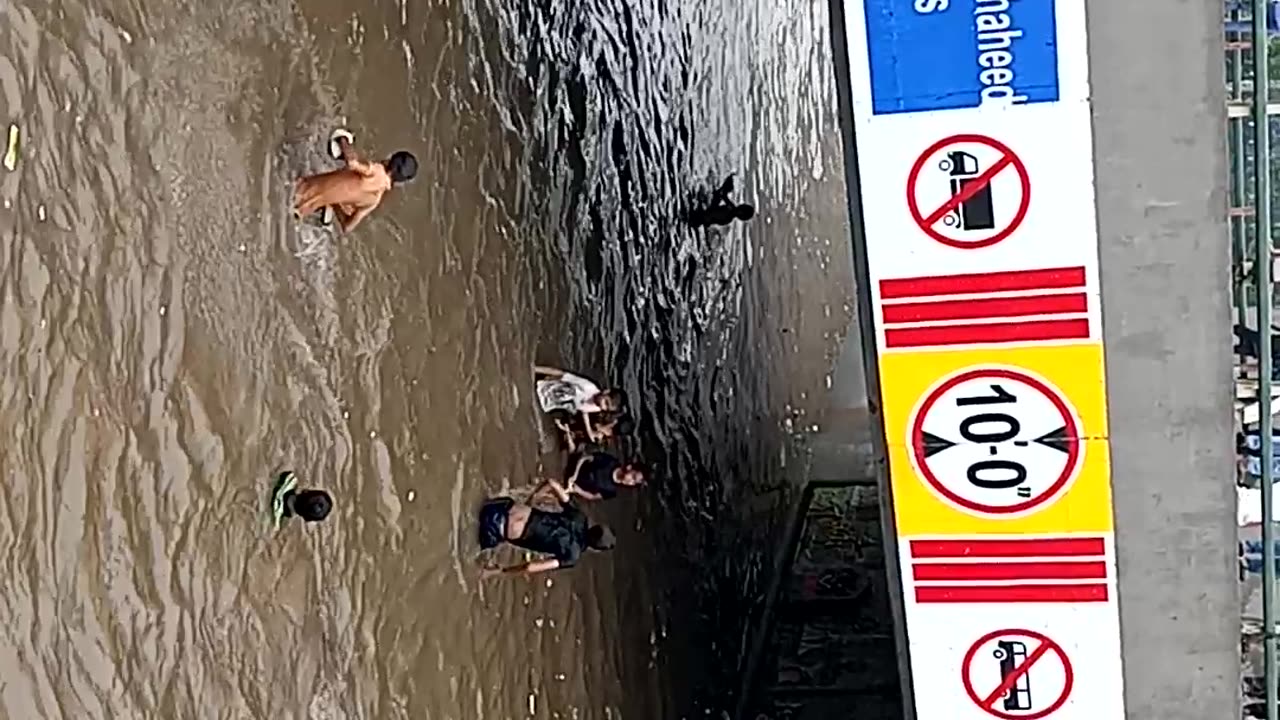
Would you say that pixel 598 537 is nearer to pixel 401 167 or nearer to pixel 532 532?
pixel 532 532

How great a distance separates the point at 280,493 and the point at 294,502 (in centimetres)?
5

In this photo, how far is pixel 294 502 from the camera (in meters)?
3.89

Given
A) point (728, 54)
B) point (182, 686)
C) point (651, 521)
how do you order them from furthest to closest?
1. point (728, 54)
2. point (651, 521)
3. point (182, 686)

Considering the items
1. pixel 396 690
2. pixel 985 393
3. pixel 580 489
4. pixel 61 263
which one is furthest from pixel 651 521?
pixel 61 263

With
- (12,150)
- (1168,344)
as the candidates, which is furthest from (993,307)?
(12,150)

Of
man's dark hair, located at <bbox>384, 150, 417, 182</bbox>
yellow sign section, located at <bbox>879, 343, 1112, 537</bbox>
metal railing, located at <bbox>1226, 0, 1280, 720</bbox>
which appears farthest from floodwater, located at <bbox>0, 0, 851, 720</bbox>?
metal railing, located at <bbox>1226, 0, 1280, 720</bbox>

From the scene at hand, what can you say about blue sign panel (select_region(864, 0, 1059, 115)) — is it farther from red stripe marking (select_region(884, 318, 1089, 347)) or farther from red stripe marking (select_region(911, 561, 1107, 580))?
red stripe marking (select_region(911, 561, 1107, 580))

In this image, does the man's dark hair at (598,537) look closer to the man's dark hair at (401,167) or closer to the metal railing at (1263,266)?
the man's dark hair at (401,167)

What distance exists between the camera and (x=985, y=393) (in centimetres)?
402

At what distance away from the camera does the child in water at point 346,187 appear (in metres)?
3.99

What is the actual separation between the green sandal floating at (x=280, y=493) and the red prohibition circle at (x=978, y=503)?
1.56 meters

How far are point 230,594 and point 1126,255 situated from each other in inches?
89.9

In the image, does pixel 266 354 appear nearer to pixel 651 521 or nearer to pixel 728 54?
pixel 651 521

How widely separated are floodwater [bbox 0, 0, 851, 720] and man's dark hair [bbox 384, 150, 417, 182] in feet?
0.44
